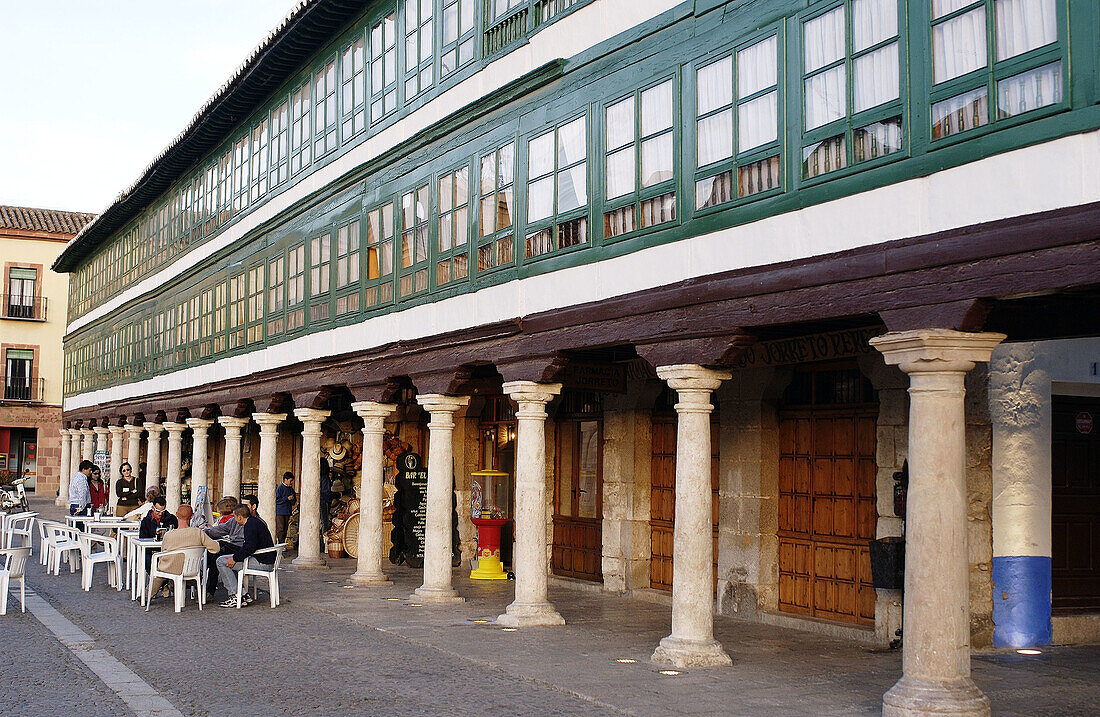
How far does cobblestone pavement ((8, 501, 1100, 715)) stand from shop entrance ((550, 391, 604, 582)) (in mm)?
2487

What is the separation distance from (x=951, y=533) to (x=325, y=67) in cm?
1554

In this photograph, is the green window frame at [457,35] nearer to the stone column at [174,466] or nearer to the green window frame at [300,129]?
the green window frame at [300,129]

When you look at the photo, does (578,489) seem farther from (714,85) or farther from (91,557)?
(714,85)

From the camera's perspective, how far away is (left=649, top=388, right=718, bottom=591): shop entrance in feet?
53.3

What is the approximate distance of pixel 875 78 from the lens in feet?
30.8

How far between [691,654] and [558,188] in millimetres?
5405

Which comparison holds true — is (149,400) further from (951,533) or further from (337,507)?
Answer: (951,533)

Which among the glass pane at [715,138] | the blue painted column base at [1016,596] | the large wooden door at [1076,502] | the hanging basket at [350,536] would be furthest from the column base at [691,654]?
Result: the hanging basket at [350,536]

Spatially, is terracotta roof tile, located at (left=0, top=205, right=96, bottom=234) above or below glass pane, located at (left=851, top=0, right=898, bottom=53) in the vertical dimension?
above

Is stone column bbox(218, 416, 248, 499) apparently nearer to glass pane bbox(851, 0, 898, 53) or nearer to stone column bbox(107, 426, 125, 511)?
stone column bbox(107, 426, 125, 511)

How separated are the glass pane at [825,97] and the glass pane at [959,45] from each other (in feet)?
3.18

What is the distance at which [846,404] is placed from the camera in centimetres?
1336

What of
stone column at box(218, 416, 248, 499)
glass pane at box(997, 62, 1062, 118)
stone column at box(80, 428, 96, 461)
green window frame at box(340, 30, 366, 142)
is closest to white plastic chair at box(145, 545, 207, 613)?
green window frame at box(340, 30, 366, 142)

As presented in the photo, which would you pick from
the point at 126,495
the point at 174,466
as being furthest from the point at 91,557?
the point at 174,466
